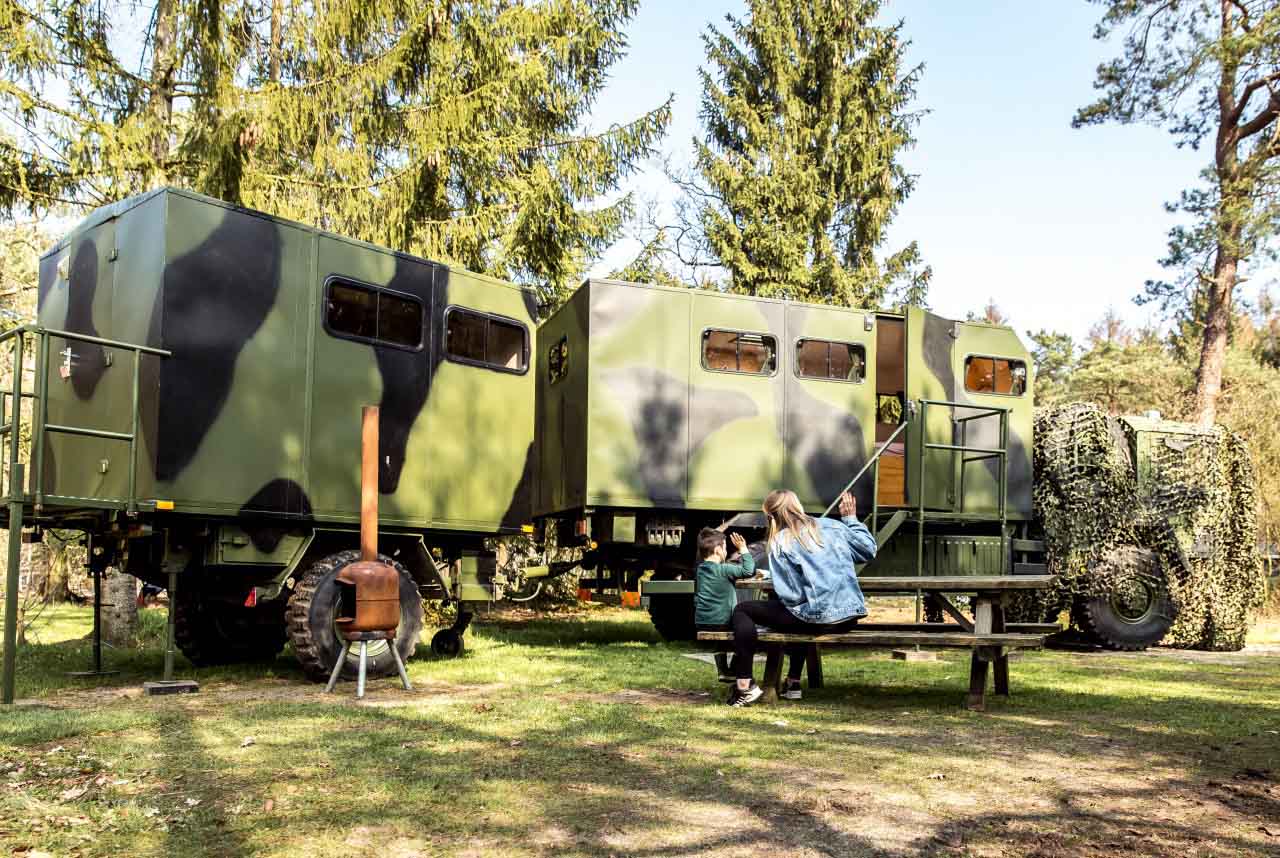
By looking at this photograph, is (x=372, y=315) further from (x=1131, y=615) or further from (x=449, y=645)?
(x=1131, y=615)

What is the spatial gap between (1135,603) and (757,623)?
7597mm

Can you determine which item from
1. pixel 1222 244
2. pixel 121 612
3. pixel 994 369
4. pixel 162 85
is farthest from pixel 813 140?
pixel 121 612

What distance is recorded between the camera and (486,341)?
10.1 m

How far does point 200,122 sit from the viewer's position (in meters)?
11.3

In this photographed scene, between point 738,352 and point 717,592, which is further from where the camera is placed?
point 738,352

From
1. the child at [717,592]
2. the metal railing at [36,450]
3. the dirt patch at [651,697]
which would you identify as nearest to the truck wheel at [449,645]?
the dirt patch at [651,697]

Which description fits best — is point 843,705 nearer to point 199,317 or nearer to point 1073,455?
point 199,317

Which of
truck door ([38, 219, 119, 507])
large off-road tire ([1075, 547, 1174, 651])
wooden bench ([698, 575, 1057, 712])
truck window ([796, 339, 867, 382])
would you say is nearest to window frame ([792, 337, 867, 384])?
truck window ([796, 339, 867, 382])

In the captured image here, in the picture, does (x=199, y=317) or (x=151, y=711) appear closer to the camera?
(x=151, y=711)

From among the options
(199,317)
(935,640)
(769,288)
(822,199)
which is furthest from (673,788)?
(822,199)

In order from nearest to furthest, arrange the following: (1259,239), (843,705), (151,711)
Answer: (151,711)
(843,705)
(1259,239)

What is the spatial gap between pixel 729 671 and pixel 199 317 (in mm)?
4545

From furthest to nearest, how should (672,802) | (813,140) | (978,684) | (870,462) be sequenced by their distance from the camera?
(813,140) < (870,462) < (978,684) < (672,802)

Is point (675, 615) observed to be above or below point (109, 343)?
below
